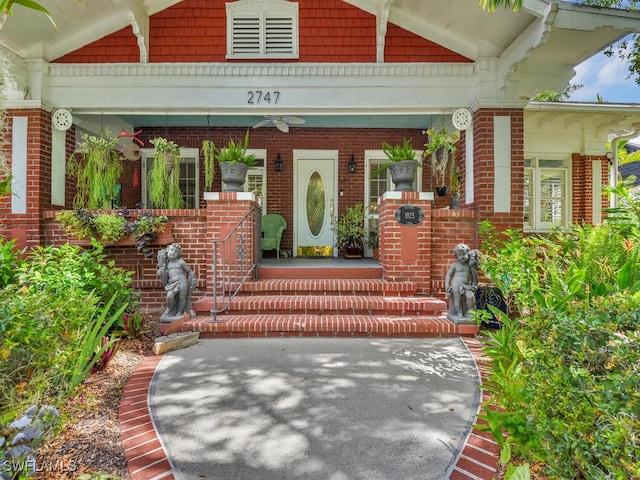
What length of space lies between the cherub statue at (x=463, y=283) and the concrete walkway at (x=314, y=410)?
54 cm

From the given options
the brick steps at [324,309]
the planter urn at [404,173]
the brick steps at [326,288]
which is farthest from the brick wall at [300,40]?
the brick steps at [326,288]

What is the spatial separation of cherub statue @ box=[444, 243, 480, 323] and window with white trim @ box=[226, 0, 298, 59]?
148 inches

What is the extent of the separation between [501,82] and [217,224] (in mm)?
4230

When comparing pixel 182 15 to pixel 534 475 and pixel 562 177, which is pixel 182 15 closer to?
pixel 534 475

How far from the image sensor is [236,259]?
463 cm

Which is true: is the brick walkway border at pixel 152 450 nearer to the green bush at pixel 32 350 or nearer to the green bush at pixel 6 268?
the green bush at pixel 32 350

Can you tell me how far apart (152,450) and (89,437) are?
0.35 meters

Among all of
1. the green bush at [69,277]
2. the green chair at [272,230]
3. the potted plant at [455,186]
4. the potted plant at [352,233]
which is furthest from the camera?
the green chair at [272,230]

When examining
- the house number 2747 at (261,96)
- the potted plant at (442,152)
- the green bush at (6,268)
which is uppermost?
the house number 2747 at (261,96)

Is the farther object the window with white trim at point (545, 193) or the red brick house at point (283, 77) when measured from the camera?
the window with white trim at point (545, 193)

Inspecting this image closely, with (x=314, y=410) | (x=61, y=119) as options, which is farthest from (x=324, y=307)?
(x=61, y=119)

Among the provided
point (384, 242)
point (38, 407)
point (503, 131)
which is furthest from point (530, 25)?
point (38, 407)

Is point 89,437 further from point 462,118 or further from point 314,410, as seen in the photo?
point 462,118

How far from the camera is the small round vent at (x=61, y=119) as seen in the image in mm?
5293
